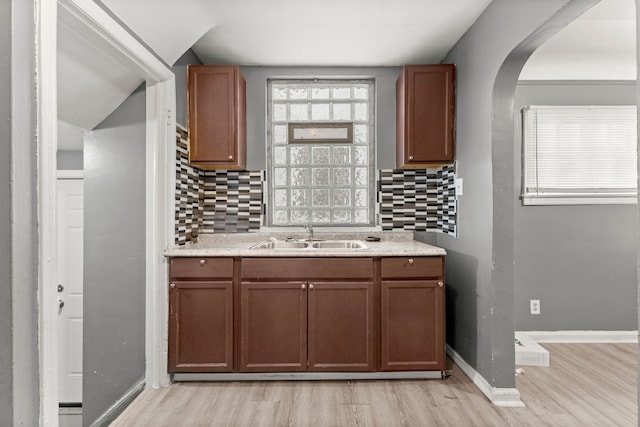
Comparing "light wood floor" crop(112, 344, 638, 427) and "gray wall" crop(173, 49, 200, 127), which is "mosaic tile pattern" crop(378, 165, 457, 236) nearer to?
"light wood floor" crop(112, 344, 638, 427)

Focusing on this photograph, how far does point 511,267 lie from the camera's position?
7.45 ft

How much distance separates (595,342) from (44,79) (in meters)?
4.25

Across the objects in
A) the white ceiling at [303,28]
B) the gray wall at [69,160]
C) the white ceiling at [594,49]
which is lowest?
the gray wall at [69,160]

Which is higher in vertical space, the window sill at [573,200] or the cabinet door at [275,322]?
the window sill at [573,200]


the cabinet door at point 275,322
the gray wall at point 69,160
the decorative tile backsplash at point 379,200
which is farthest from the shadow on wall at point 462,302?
the gray wall at point 69,160

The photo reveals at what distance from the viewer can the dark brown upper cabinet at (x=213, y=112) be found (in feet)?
9.19

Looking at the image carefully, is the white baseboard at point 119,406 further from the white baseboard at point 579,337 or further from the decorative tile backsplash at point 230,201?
the white baseboard at point 579,337

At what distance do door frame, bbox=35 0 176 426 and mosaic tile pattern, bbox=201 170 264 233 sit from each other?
0.69m

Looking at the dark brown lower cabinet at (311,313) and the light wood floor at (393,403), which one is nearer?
the light wood floor at (393,403)

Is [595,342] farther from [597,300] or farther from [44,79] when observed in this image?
[44,79]

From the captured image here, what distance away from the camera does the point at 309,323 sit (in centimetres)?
250

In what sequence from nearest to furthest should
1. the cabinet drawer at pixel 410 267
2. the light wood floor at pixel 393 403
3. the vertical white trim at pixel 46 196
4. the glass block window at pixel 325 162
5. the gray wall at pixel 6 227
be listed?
the gray wall at pixel 6 227 < the vertical white trim at pixel 46 196 < the light wood floor at pixel 393 403 < the cabinet drawer at pixel 410 267 < the glass block window at pixel 325 162

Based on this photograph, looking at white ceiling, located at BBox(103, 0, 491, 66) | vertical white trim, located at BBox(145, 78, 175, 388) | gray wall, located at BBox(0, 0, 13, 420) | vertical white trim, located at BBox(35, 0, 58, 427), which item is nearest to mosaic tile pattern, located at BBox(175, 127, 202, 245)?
vertical white trim, located at BBox(145, 78, 175, 388)

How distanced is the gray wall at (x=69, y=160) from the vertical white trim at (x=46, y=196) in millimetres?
1990
